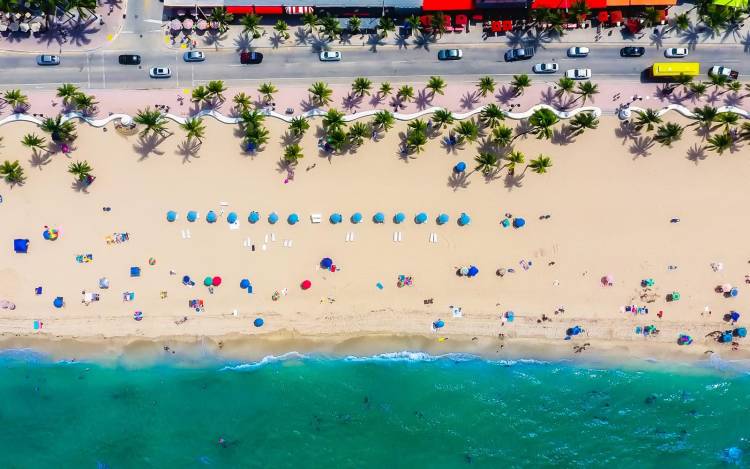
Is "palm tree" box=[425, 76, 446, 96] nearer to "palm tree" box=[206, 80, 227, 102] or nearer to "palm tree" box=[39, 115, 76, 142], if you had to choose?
"palm tree" box=[206, 80, 227, 102]

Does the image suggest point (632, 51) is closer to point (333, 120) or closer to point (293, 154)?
point (333, 120)

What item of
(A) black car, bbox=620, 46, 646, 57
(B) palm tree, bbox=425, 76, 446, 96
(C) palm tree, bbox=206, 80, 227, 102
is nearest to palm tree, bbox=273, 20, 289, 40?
(C) palm tree, bbox=206, 80, 227, 102

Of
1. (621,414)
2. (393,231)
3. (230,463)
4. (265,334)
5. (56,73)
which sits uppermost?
(56,73)

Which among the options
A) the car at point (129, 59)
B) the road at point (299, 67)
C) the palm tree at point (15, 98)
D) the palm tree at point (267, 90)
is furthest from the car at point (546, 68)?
the palm tree at point (15, 98)

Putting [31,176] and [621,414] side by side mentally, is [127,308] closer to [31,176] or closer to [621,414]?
[31,176]

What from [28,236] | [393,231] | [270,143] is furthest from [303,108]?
[28,236]

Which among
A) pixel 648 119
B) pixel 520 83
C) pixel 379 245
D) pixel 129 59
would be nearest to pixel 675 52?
pixel 648 119
